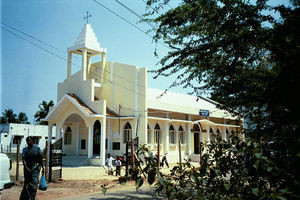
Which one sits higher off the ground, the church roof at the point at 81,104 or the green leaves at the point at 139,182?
the church roof at the point at 81,104

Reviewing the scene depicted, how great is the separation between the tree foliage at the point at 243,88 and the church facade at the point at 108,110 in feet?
47.5

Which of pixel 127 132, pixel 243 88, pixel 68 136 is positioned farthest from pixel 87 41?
pixel 243 88

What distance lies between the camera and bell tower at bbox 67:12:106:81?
22.6 m

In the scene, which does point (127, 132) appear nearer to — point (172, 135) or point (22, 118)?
point (172, 135)

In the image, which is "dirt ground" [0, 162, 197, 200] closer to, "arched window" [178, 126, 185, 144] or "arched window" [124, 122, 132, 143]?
"arched window" [124, 122, 132, 143]

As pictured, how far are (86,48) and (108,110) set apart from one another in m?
5.18

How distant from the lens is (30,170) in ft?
24.3

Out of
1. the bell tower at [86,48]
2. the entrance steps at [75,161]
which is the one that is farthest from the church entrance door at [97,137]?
the bell tower at [86,48]

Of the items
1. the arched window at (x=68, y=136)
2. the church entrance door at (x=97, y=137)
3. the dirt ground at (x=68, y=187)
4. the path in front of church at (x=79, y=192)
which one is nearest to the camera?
the path in front of church at (x=79, y=192)

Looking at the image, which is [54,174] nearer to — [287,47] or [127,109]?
[127,109]

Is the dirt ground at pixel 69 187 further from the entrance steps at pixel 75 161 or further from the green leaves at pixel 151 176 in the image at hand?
the green leaves at pixel 151 176

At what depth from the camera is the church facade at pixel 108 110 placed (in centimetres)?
2177

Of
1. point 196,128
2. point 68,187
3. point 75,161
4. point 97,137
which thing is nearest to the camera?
point 68,187

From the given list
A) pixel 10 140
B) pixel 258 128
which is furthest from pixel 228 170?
pixel 10 140
